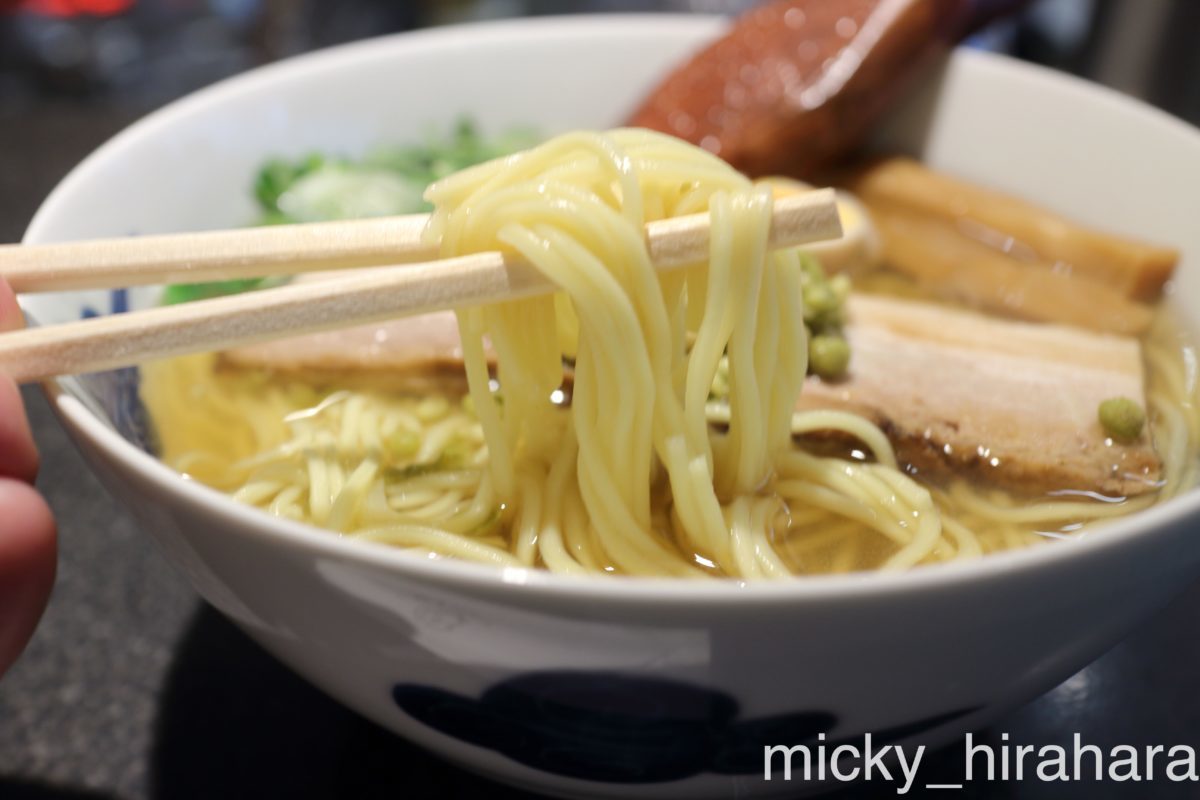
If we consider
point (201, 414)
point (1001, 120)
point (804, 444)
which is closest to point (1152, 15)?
point (1001, 120)

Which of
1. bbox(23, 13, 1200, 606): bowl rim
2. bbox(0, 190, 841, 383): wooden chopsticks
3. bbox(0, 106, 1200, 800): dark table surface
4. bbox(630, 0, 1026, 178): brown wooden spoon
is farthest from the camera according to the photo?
bbox(630, 0, 1026, 178): brown wooden spoon

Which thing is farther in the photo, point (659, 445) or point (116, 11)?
point (116, 11)

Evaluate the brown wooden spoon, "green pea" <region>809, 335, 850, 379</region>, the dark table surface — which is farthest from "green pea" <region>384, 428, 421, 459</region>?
the brown wooden spoon

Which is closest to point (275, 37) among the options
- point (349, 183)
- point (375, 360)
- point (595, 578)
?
point (349, 183)

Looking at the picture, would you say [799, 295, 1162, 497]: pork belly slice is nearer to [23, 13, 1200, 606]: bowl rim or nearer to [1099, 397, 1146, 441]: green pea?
[1099, 397, 1146, 441]: green pea

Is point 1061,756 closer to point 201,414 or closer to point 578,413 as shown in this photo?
point 578,413

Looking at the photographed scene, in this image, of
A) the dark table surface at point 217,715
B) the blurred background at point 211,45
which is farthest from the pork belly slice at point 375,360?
the blurred background at point 211,45

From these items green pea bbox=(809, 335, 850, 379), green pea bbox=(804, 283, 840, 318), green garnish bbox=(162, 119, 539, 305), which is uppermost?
green garnish bbox=(162, 119, 539, 305)
